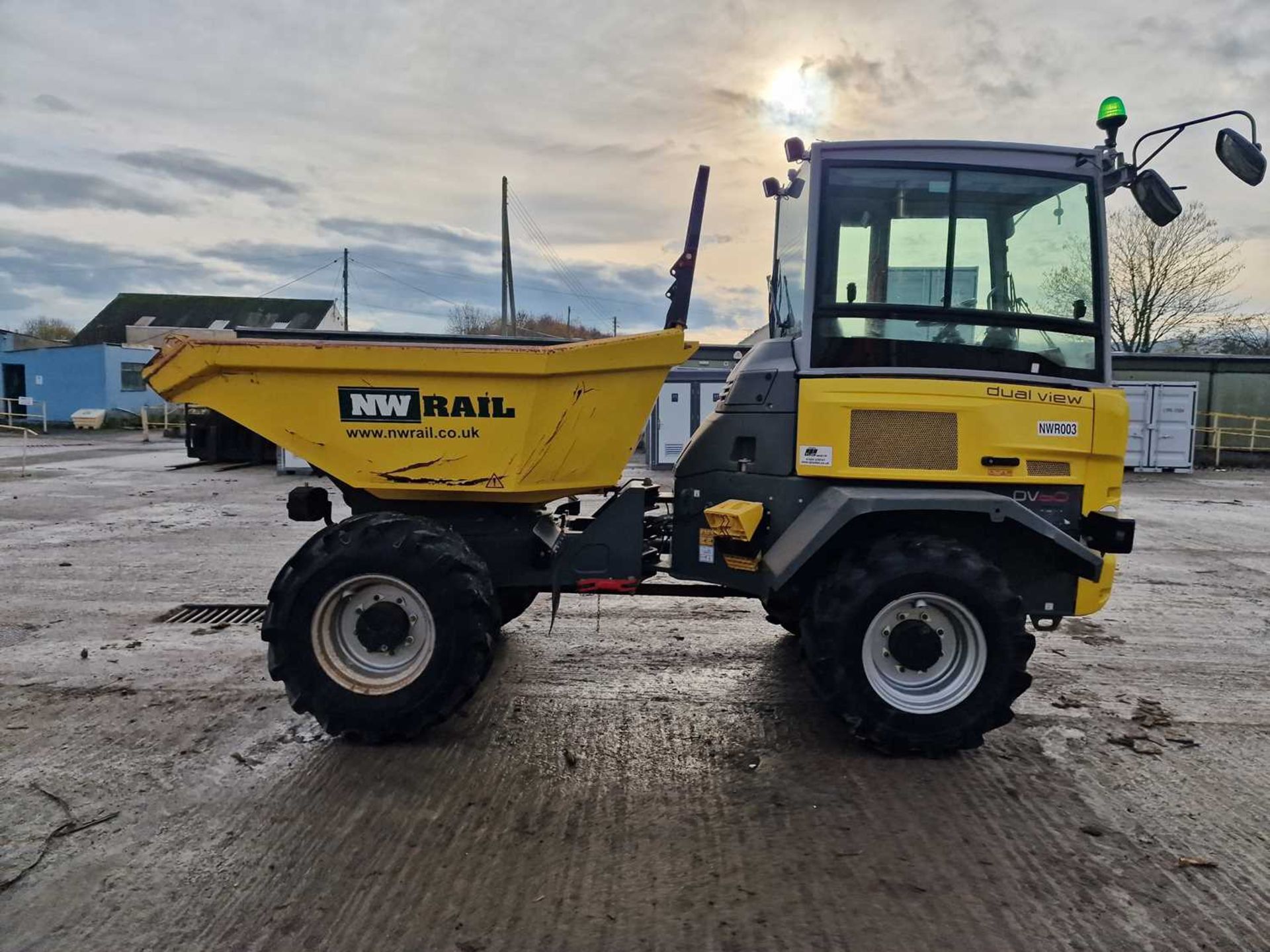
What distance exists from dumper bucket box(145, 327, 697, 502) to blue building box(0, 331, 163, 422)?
3649cm

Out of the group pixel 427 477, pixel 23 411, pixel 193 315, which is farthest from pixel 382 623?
pixel 193 315

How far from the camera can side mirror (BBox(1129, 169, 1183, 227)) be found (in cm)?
377

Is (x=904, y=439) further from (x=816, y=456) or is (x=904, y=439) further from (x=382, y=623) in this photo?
(x=382, y=623)

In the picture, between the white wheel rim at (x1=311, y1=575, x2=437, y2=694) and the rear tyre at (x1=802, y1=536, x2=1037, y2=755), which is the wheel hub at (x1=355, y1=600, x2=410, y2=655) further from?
the rear tyre at (x1=802, y1=536, x2=1037, y2=755)

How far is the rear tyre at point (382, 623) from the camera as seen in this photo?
3.79 meters

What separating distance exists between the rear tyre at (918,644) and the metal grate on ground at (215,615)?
14.1 ft

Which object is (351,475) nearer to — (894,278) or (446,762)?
(446,762)

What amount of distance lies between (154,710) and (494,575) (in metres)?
1.94

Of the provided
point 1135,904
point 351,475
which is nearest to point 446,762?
point 351,475

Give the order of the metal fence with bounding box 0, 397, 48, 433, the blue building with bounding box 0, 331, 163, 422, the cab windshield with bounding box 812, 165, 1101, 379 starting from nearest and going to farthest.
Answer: the cab windshield with bounding box 812, 165, 1101, 379 → the metal fence with bounding box 0, 397, 48, 433 → the blue building with bounding box 0, 331, 163, 422

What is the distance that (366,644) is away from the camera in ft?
12.9

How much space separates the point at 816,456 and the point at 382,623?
7.31 ft

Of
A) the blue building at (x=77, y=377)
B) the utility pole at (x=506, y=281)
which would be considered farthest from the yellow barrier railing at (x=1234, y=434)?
the blue building at (x=77, y=377)

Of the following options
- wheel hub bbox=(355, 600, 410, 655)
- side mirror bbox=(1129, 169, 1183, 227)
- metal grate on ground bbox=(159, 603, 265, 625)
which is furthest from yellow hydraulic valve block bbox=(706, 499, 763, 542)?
metal grate on ground bbox=(159, 603, 265, 625)
